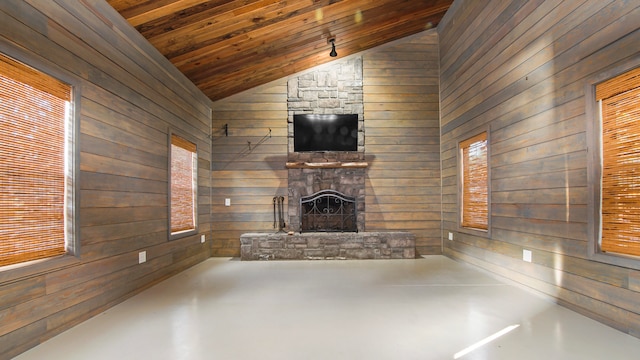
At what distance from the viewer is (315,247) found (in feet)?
15.8

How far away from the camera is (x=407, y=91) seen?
17.4 ft

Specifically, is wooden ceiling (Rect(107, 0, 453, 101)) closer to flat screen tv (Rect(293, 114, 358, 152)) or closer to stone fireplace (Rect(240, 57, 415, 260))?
stone fireplace (Rect(240, 57, 415, 260))

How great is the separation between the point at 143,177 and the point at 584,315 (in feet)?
13.6

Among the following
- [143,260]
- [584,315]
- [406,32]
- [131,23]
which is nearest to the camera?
[584,315]

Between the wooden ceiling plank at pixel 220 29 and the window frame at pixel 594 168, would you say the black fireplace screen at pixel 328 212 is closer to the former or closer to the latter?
the wooden ceiling plank at pixel 220 29

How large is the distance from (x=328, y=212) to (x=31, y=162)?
388 cm

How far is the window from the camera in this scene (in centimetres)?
396

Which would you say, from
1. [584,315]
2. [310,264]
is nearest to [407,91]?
[310,264]

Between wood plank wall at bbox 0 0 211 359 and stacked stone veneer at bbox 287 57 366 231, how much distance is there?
199 cm

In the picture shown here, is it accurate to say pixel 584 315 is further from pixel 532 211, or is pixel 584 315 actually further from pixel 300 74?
pixel 300 74

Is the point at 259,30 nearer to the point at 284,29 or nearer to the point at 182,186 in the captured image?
the point at 284,29

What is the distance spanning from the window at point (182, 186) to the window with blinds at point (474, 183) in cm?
396

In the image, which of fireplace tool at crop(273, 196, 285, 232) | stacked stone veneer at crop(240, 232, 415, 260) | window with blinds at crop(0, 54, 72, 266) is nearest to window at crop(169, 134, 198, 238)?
stacked stone veneer at crop(240, 232, 415, 260)

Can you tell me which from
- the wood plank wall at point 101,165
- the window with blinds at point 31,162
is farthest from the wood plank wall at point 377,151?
the window with blinds at point 31,162
